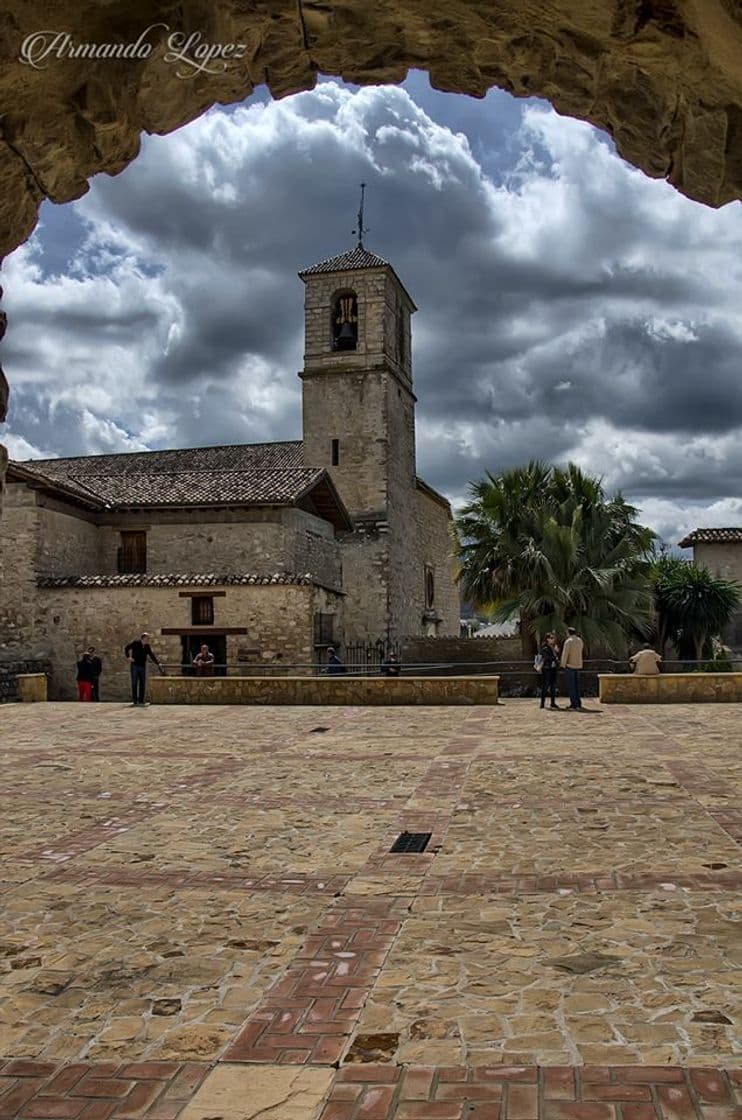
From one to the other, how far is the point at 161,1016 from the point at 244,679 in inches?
615

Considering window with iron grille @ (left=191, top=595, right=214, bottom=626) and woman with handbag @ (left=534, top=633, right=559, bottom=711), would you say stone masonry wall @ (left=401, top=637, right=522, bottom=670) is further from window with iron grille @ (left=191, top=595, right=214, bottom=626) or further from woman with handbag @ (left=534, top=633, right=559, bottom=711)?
woman with handbag @ (left=534, top=633, right=559, bottom=711)

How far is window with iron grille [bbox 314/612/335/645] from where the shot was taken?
83.1 ft

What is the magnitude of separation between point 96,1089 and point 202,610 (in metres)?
22.6

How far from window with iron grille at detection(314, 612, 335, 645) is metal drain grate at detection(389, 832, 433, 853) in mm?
18062

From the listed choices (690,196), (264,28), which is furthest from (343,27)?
(690,196)

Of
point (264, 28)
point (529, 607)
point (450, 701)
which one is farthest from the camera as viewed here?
point (529, 607)

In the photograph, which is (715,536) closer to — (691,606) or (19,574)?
(691,606)

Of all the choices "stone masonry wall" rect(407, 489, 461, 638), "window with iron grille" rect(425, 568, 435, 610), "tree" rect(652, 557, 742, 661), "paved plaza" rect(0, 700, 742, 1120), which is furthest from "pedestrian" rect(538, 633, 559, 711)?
"window with iron grille" rect(425, 568, 435, 610)

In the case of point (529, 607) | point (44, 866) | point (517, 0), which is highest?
point (517, 0)

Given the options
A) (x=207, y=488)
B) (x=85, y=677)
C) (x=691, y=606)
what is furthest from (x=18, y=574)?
(x=691, y=606)

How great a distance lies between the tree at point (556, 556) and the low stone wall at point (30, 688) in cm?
1085

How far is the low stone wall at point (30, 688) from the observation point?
21453mm

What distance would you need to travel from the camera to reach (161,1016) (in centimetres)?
391

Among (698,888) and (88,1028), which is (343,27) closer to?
(88,1028)
